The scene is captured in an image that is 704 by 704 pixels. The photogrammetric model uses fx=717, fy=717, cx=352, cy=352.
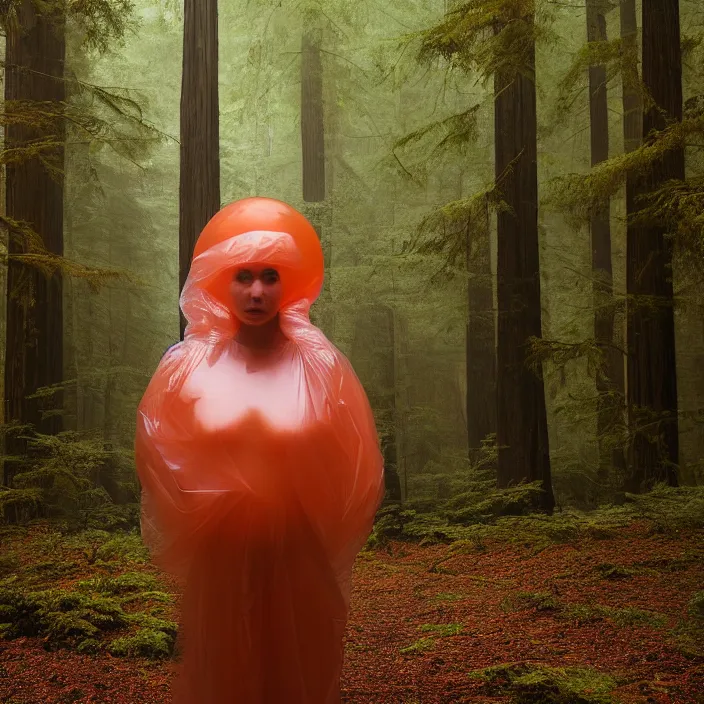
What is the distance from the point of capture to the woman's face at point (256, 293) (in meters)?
3.07

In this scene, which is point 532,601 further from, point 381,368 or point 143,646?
point 381,368

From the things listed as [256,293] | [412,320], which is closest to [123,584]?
[256,293]

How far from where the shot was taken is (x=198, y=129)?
26.2 feet

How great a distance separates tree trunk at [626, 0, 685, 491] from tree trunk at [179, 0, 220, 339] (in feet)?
16.2

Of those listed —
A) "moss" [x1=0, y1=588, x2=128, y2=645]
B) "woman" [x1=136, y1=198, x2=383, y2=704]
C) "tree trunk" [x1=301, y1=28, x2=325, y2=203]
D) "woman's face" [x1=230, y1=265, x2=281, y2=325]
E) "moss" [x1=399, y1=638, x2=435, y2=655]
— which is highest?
"tree trunk" [x1=301, y1=28, x2=325, y2=203]

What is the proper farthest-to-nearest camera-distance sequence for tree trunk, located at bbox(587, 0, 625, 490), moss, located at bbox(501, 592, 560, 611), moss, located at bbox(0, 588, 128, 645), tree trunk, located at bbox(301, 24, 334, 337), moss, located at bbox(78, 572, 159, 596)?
tree trunk, located at bbox(301, 24, 334, 337) < tree trunk, located at bbox(587, 0, 625, 490) < moss, located at bbox(78, 572, 159, 596) < moss, located at bbox(501, 592, 560, 611) < moss, located at bbox(0, 588, 128, 645)

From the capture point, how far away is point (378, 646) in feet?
17.1

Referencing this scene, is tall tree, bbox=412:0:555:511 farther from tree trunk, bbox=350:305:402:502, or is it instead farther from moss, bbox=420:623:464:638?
moss, bbox=420:623:464:638

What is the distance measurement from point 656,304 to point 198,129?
556 centimetres

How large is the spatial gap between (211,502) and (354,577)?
487 centimetres

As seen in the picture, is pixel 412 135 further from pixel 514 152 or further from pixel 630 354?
pixel 630 354

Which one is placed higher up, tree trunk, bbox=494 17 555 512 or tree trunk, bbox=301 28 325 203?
tree trunk, bbox=301 28 325 203

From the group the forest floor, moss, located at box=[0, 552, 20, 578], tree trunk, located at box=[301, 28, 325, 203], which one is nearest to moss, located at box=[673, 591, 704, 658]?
the forest floor

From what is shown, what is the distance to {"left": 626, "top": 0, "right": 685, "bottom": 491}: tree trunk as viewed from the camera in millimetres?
8312
